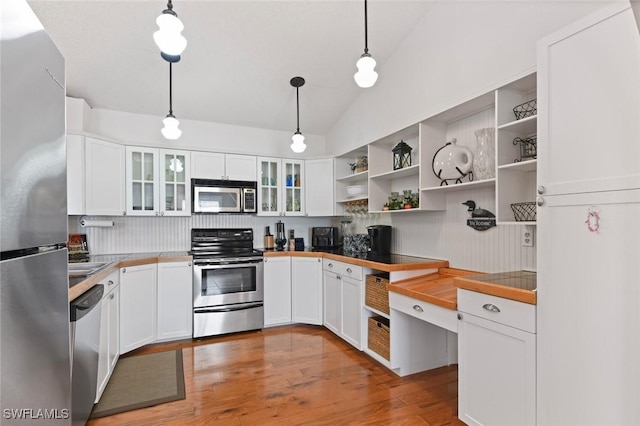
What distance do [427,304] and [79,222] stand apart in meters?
3.62

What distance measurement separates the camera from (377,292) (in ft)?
9.37

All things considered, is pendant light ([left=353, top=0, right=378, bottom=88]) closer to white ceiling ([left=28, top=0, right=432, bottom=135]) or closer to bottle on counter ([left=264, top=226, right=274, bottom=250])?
white ceiling ([left=28, top=0, right=432, bottom=135])

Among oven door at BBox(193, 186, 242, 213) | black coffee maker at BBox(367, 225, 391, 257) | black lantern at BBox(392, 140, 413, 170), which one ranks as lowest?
black coffee maker at BBox(367, 225, 391, 257)

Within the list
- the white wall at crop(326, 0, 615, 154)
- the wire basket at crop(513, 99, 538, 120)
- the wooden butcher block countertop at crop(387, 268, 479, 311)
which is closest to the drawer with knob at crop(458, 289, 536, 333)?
the wooden butcher block countertop at crop(387, 268, 479, 311)

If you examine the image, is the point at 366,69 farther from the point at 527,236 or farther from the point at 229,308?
the point at 229,308

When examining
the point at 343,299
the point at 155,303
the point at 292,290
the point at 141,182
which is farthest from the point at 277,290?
the point at 141,182

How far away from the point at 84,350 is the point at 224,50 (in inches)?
105

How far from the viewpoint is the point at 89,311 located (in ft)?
6.35

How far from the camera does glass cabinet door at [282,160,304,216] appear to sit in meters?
4.34

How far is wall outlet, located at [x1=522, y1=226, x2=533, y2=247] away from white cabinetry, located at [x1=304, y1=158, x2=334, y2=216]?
2.43 metres

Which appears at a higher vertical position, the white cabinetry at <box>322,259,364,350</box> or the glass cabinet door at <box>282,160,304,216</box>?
the glass cabinet door at <box>282,160,304,216</box>

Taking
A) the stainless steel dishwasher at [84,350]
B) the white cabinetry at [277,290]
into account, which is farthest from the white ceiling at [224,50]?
the stainless steel dishwasher at [84,350]

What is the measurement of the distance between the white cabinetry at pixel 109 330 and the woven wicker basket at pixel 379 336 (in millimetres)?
2100

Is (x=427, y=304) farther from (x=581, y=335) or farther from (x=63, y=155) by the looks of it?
(x=63, y=155)
